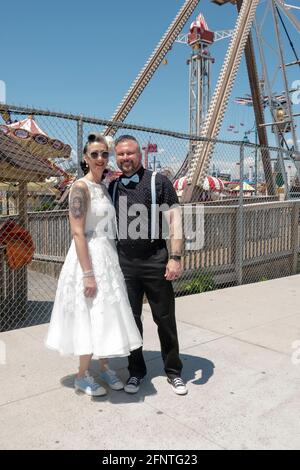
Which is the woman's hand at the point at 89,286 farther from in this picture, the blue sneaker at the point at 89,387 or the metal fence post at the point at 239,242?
the metal fence post at the point at 239,242

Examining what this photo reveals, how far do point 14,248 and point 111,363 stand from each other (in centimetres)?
173

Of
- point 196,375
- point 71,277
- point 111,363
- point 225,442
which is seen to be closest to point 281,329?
point 196,375

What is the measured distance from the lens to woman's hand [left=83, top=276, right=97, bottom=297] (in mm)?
2840

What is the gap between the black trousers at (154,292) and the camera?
3158 mm

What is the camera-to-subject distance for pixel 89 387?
3.09 m

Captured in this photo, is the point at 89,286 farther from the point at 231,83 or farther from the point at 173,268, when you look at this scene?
the point at 231,83

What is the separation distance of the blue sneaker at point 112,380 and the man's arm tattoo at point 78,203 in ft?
4.12

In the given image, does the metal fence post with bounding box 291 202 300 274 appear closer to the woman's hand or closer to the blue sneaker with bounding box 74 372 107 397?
the blue sneaker with bounding box 74 372 107 397

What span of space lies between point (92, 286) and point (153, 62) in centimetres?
1315

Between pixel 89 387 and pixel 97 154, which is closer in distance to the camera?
pixel 97 154

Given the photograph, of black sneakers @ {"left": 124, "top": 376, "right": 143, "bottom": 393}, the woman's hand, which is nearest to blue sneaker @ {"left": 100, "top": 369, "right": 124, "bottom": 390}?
black sneakers @ {"left": 124, "top": 376, "right": 143, "bottom": 393}

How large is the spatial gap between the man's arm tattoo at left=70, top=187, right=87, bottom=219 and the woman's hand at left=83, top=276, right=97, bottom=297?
409 mm

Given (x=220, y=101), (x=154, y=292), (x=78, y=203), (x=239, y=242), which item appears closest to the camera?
(x=78, y=203)
